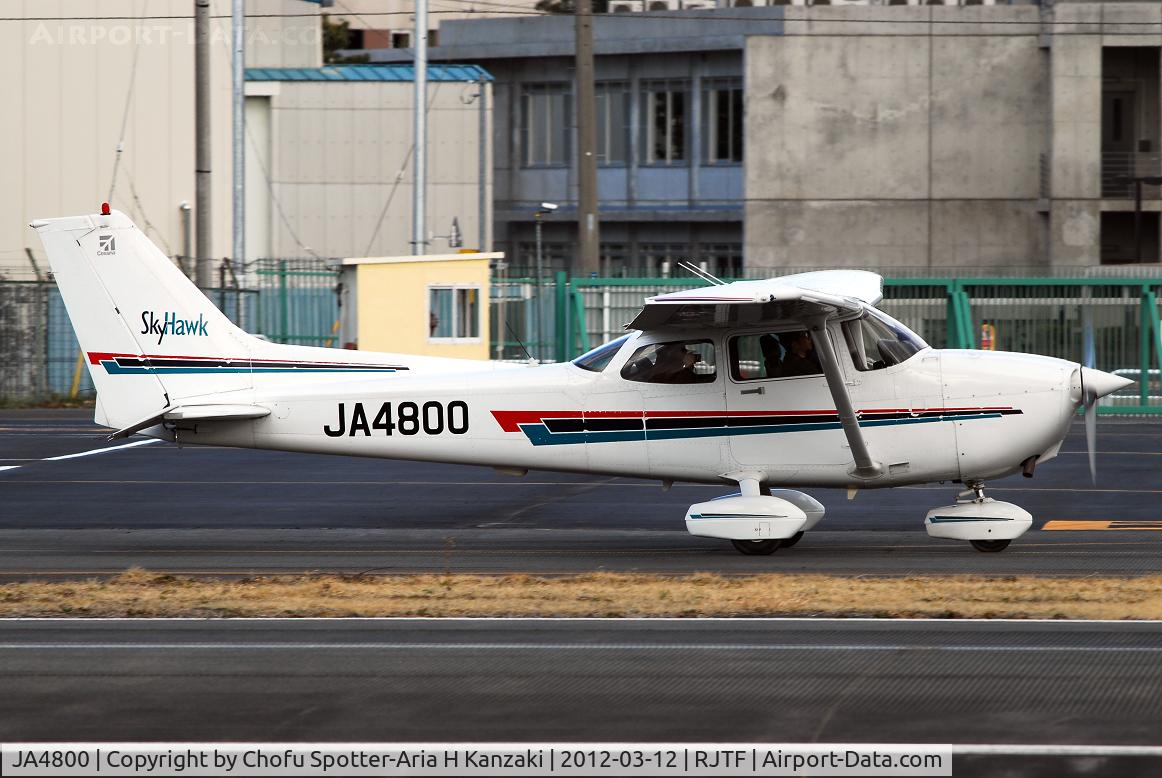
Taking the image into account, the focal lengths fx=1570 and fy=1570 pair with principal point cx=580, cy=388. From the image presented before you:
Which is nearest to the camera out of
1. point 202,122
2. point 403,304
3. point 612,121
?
point 403,304

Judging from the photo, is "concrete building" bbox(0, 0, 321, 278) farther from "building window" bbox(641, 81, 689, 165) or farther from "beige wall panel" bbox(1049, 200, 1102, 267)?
"beige wall panel" bbox(1049, 200, 1102, 267)

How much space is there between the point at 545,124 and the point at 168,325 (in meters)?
44.0

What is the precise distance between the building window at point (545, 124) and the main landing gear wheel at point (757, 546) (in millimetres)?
44453

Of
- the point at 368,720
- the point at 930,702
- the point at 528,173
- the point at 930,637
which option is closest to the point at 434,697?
the point at 368,720

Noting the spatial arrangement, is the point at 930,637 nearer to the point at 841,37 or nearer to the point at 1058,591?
the point at 1058,591

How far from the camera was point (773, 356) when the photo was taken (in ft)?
42.2

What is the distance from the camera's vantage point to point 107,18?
36.0 m

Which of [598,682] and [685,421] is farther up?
[685,421]

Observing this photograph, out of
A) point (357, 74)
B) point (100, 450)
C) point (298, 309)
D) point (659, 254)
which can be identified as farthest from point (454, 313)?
point (659, 254)

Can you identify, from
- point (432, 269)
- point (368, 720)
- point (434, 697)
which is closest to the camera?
point (368, 720)

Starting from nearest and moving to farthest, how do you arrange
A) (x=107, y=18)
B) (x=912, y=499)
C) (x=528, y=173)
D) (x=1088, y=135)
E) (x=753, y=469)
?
(x=753, y=469) → (x=912, y=499) → (x=107, y=18) → (x=1088, y=135) → (x=528, y=173)

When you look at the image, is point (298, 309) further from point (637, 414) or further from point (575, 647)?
point (575, 647)

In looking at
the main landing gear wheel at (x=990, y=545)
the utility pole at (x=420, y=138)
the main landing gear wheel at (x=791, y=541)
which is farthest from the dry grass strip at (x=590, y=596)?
the utility pole at (x=420, y=138)

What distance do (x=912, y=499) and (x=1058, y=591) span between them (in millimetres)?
5586
